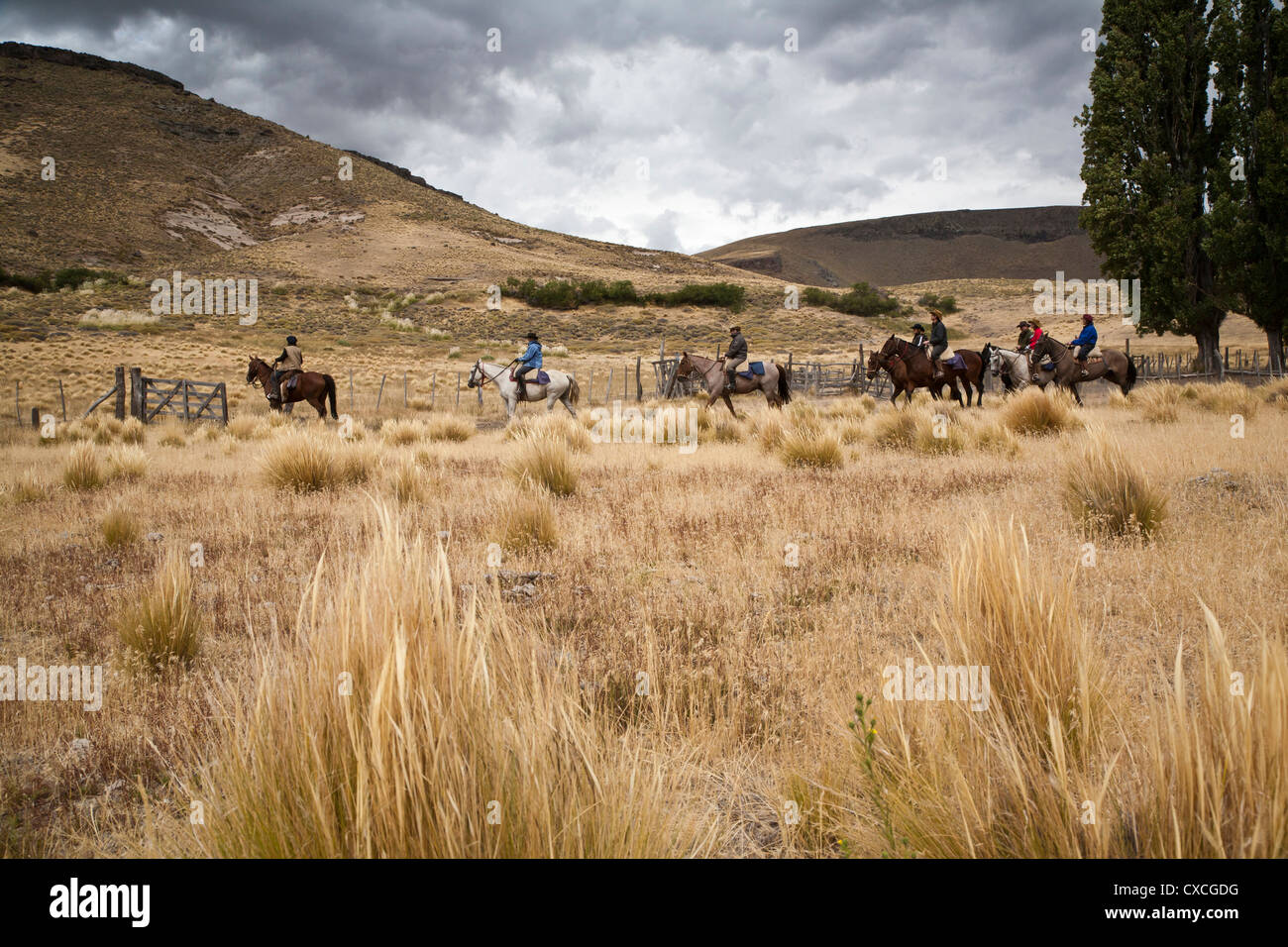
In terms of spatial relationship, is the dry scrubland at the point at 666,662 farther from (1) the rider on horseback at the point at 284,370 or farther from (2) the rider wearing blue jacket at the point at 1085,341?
(1) the rider on horseback at the point at 284,370

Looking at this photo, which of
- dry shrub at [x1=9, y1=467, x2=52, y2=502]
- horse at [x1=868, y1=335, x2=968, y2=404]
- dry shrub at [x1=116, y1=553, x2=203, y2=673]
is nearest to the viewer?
dry shrub at [x1=116, y1=553, x2=203, y2=673]

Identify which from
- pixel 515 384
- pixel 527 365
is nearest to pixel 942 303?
pixel 527 365

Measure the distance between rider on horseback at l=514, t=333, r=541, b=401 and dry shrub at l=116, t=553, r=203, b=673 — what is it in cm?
1410

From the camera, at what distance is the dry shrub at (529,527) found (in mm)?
5406

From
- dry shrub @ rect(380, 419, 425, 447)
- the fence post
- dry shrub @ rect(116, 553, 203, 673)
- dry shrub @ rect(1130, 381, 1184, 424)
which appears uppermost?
the fence post

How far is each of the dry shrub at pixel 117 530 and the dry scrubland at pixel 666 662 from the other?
0.08 ft

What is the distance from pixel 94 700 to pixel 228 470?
8.27 meters

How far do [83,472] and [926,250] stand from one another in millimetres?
189554

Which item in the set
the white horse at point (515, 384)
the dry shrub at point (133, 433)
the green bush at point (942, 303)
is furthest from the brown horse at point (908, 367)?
the green bush at point (942, 303)

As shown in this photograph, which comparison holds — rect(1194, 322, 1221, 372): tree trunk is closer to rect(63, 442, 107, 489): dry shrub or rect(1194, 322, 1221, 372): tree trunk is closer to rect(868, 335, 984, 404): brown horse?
rect(868, 335, 984, 404): brown horse

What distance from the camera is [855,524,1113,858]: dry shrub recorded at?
1502mm

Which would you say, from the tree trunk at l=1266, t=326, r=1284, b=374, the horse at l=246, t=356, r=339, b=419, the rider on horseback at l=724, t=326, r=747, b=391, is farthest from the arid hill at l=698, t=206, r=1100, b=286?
the horse at l=246, t=356, r=339, b=419
